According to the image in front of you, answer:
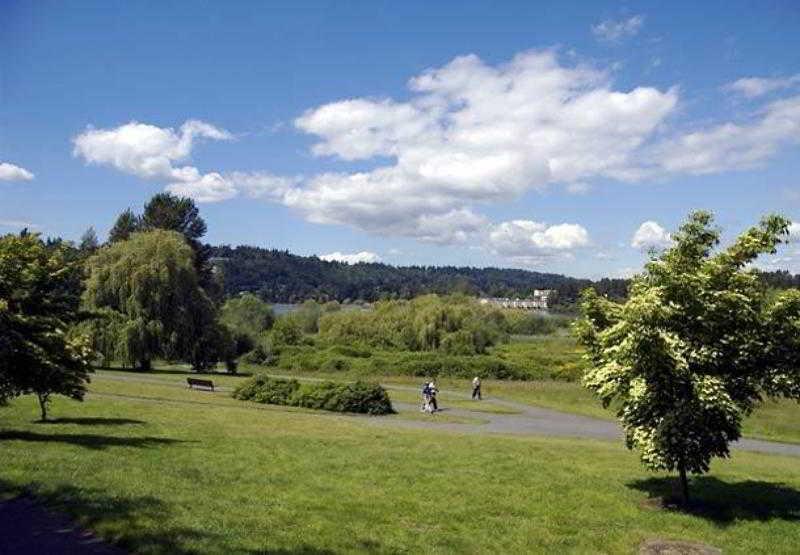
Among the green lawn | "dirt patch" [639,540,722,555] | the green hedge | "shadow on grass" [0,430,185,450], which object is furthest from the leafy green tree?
"dirt patch" [639,540,722,555]

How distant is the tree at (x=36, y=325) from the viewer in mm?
16875

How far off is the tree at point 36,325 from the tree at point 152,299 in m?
29.5

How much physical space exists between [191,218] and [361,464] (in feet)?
205

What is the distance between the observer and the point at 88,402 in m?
26.4

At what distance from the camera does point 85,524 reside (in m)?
9.51

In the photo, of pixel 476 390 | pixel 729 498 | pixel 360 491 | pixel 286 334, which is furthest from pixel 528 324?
pixel 360 491

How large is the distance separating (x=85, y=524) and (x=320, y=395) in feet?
82.2

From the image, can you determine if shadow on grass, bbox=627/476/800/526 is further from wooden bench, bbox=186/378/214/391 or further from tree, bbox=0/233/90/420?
wooden bench, bbox=186/378/214/391

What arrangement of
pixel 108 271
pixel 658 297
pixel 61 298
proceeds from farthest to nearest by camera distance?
1. pixel 108 271
2. pixel 61 298
3. pixel 658 297

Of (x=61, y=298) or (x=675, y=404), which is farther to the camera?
(x=61, y=298)

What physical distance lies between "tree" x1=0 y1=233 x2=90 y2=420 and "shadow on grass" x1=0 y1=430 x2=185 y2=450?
3.37ft

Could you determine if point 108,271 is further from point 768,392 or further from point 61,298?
point 768,392

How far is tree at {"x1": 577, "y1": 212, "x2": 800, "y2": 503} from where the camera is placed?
1292 centimetres

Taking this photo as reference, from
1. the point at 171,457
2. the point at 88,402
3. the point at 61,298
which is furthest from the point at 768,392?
the point at 88,402
